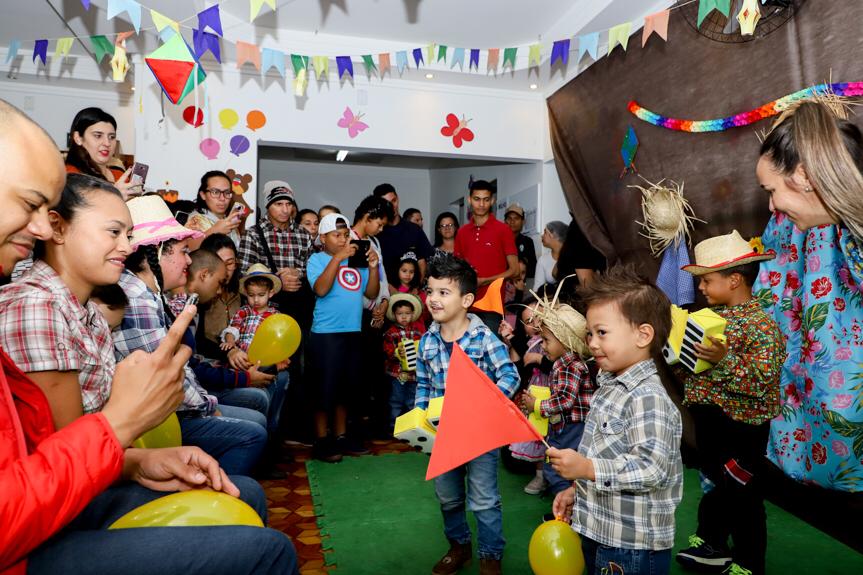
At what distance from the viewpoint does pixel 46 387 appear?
45.2 inches

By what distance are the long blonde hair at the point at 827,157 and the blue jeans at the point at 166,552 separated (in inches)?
59.9

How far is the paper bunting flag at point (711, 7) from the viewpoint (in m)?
3.01

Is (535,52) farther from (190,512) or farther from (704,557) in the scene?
(190,512)

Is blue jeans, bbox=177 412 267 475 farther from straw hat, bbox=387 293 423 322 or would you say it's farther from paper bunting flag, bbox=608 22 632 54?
paper bunting flag, bbox=608 22 632 54

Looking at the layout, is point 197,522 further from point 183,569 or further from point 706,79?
point 706,79

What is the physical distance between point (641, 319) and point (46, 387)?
1.38 meters

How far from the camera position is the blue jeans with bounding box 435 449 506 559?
83.0 inches

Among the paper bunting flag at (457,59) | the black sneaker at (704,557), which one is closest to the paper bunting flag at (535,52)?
the paper bunting flag at (457,59)

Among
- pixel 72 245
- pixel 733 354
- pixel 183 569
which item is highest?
pixel 72 245

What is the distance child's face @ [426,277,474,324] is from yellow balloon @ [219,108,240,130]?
3.31 metres

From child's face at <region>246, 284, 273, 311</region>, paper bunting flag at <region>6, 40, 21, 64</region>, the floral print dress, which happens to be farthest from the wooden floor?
paper bunting flag at <region>6, 40, 21, 64</region>

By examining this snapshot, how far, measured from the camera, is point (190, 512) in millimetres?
1199

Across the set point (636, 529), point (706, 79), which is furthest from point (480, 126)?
point (636, 529)

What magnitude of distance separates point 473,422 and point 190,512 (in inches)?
25.0
